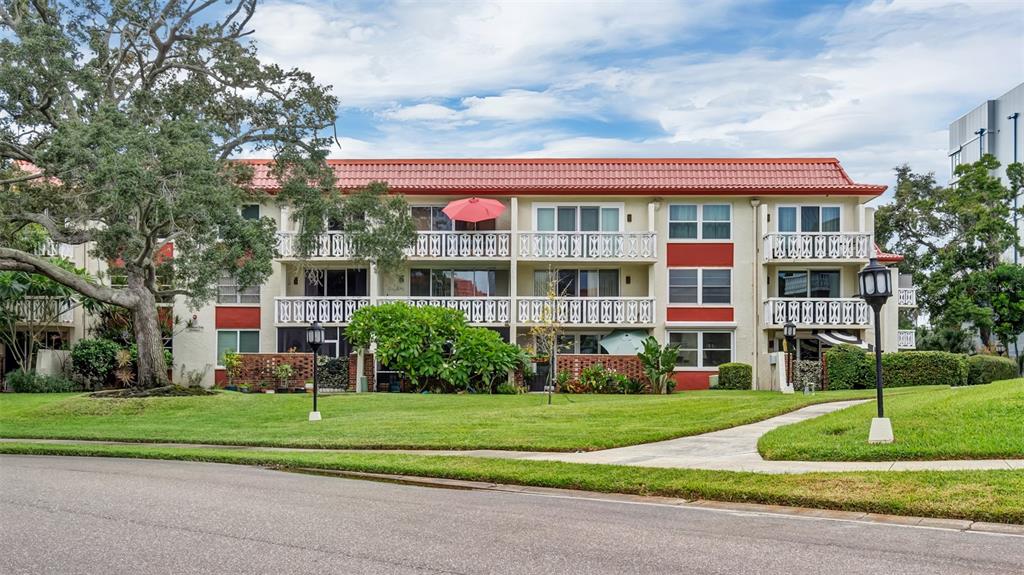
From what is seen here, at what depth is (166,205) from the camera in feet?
73.6

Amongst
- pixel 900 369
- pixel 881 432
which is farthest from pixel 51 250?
A: pixel 881 432

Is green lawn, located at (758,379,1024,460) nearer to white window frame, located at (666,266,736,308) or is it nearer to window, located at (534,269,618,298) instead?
white window frame, located at (666,266,736,308)

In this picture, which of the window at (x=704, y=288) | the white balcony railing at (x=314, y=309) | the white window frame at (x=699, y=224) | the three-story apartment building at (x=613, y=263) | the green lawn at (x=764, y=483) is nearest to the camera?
the green lawn at (x=764, y=483)

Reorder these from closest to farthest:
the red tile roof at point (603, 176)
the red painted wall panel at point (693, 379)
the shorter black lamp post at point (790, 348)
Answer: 1. the shorter black lamp post at point (790, 348)
2. the red painted wall panel at point (693, 379)
3. the red tile roof at point (603, 176)

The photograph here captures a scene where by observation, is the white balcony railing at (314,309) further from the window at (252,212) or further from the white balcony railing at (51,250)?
the white balcony railing at (51,250)

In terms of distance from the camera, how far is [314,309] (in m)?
36.6

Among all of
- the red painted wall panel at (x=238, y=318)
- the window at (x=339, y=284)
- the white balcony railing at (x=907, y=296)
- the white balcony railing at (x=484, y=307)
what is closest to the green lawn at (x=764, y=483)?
the white balcony railing at (x=484, y=307)

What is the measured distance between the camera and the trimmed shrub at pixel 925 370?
32031 millimetres

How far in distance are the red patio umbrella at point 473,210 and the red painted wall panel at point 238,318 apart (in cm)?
852

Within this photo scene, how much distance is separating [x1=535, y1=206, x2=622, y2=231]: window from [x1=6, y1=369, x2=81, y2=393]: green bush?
17.6 metres

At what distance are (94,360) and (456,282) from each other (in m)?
13.2

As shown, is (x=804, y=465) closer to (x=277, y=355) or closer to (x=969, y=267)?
(x=277, y=355)

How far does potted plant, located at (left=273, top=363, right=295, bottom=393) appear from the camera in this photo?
1369 inches

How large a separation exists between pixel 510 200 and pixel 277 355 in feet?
34.0
